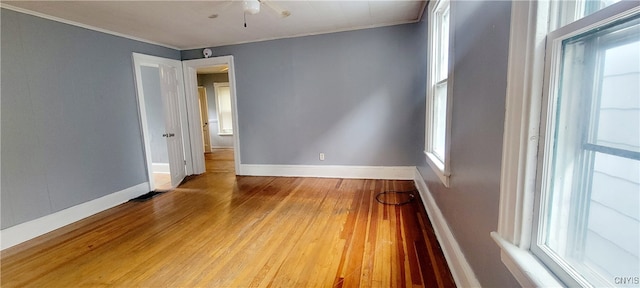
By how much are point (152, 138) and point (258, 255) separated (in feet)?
14.8

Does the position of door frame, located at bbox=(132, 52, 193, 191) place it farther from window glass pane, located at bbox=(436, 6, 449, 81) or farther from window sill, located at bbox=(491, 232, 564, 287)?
window sill, located at bbox=(491, 232, 564, 287)

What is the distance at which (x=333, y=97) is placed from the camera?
13.5 feet

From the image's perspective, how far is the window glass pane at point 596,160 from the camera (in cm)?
61

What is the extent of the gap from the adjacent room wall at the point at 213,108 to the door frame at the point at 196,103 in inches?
117

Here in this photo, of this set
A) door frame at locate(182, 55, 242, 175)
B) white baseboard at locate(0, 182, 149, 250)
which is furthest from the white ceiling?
white baseboard at locate(0, 182, 149, 250)

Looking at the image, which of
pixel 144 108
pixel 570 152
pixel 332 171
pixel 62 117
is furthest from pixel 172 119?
pixel 570 152

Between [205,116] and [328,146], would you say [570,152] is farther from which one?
[205,116]

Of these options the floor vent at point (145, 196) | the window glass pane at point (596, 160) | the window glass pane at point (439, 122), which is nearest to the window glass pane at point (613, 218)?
the window glass pane at point (596, 160)

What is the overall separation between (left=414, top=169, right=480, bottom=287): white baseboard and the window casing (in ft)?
1.37

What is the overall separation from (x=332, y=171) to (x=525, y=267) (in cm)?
347

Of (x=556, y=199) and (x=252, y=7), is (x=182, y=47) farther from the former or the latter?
(x=556, y=199)

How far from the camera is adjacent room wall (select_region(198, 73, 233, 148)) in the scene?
24.9 feet

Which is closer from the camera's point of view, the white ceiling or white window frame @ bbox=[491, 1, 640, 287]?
white window frame @ bbox=[491, 1, 640, 287]

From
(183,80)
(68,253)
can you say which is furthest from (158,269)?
(183,80)
